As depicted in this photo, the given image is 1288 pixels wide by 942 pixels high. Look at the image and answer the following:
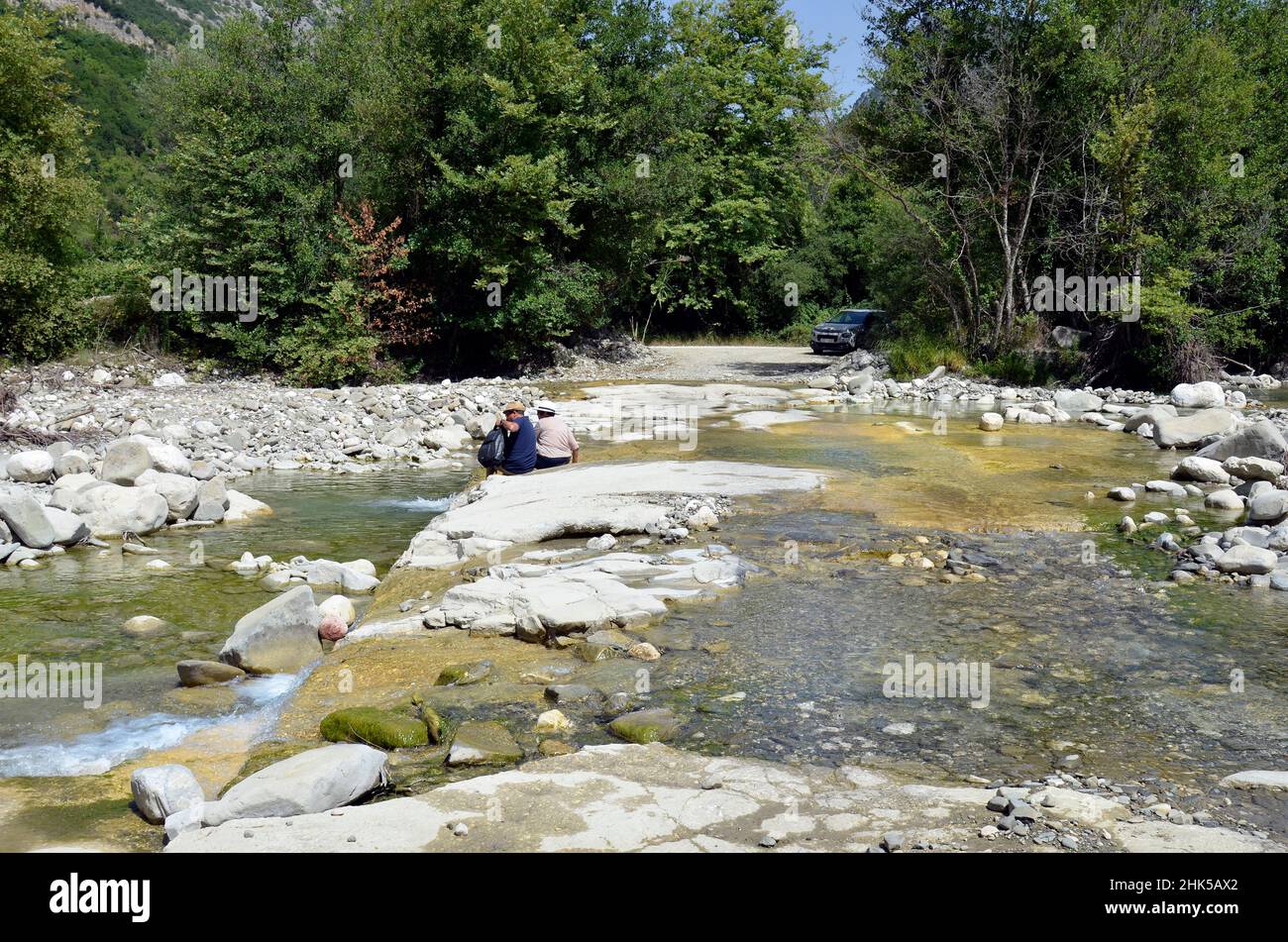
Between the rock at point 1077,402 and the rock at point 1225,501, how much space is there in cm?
892

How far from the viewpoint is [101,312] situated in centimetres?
2323

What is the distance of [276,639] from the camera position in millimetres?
7055

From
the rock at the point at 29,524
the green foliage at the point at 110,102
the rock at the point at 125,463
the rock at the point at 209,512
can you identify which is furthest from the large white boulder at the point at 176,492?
the green foliage at the point at 110,102

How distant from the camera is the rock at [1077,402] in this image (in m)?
20.0

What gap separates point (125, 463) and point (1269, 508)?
12.7 m

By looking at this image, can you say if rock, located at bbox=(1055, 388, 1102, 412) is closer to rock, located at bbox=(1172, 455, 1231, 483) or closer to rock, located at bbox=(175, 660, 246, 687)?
rock, located at bbox=(1172, 455, 1231, 483)

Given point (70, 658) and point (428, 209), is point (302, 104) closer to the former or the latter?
point (428, 209)

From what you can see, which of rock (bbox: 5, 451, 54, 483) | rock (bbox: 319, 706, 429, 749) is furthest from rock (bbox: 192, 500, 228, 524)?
rock (bbox: 319, 706, 429, 749)

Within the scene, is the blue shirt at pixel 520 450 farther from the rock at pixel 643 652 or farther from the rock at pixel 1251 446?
the rock at pixel 1251 446

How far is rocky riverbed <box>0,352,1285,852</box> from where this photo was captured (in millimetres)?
4340

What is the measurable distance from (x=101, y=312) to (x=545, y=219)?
1037 cm

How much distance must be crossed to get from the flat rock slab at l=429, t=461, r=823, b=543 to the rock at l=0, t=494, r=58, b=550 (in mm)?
3871

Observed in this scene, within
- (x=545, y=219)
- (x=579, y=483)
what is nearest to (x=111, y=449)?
(x=579, y=483)

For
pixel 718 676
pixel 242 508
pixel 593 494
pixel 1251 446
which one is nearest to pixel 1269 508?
pixel 1251 446
